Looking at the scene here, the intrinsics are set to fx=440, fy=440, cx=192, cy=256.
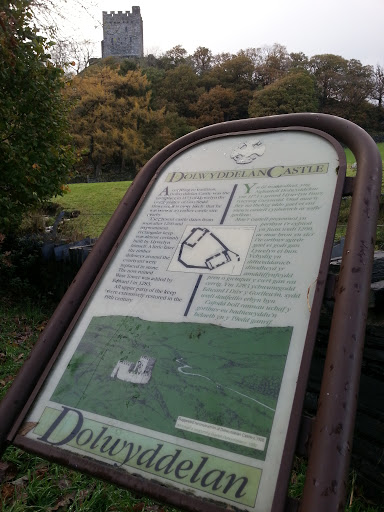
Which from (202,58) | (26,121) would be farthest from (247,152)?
(202,58)

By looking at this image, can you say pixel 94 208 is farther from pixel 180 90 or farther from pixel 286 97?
pixel 180 90

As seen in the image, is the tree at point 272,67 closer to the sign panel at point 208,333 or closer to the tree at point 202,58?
the tree at point 202,58

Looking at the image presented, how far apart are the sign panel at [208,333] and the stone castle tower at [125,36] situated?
78.2m

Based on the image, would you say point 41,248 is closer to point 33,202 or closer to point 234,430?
point 33,202

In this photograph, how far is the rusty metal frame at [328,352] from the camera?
1106 millimetres

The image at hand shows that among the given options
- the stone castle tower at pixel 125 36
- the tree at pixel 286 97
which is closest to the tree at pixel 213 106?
the tree at pixel 286 97

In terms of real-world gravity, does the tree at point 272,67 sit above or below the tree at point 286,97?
above

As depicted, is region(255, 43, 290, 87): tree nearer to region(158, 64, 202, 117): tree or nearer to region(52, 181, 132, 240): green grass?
region(158, 64, 202, 117): tree

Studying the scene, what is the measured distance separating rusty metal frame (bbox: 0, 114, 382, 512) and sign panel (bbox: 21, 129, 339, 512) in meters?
0.03

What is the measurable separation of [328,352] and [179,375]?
49cm

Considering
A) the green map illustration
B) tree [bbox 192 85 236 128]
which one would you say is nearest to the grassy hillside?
the green map illustration

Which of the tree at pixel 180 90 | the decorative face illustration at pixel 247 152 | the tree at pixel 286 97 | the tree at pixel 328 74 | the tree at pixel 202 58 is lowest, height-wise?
the decorative face illustration at pixel 247 152

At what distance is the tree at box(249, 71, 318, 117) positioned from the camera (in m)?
35.7

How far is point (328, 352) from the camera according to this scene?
1258 mm
